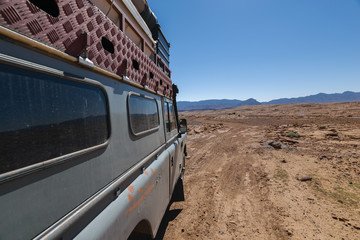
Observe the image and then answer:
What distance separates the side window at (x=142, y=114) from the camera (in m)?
1.99

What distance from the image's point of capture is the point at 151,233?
212cm

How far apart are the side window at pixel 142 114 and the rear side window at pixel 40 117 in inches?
25.6

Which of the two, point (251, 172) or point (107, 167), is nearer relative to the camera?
point (107, 167)

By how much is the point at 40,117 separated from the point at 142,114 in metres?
1.41

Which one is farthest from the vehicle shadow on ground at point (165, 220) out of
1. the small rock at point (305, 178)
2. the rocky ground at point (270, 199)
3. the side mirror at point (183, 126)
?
the small rock at point (305, 178)

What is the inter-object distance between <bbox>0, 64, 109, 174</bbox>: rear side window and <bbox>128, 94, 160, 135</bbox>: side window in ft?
2.14

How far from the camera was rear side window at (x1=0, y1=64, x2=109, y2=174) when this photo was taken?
0.77 m

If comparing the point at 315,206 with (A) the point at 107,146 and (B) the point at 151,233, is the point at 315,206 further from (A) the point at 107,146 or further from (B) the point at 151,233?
(A) the point at 107,146

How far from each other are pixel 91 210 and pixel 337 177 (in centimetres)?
694

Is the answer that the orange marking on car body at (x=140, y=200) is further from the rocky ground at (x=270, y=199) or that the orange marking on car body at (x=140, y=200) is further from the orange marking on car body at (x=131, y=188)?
the rocky ground at (x=270, y=199)

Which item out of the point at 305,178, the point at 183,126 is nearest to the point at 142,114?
the point at 183,126

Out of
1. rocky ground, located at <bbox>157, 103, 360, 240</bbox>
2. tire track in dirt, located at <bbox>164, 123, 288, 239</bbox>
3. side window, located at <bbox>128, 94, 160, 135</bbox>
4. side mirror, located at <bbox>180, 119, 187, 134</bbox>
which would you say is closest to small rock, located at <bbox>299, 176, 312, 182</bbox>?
rocky ground, located at <bbox>157, 103, 360, 240</bbox>

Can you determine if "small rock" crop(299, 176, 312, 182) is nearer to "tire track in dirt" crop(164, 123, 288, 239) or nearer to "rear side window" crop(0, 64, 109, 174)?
"tire track in dirt" crop(164, 123, 288, 239)

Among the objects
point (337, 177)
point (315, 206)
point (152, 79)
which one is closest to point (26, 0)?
point (152, 79)
